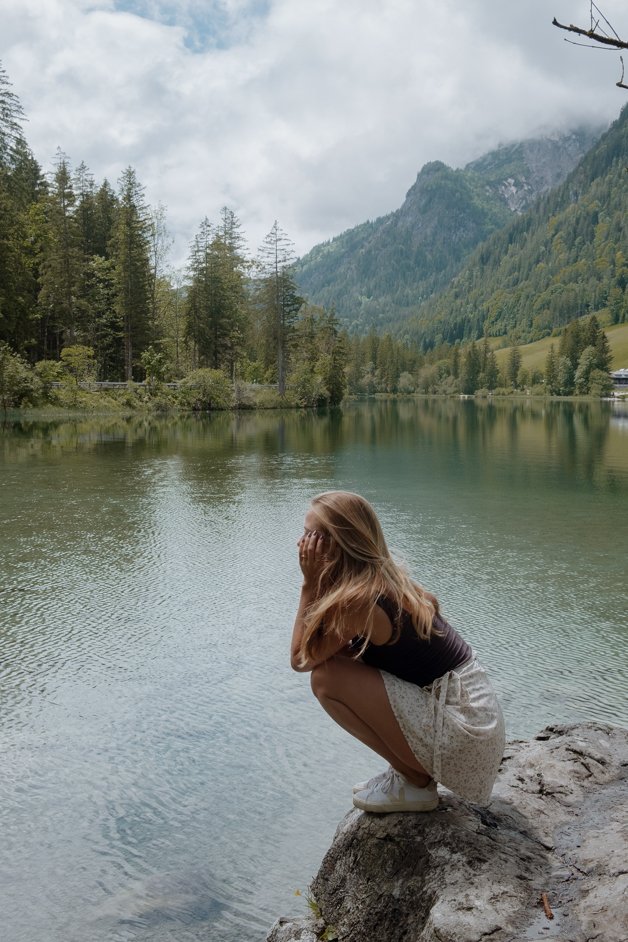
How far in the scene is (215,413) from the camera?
53.3 metres

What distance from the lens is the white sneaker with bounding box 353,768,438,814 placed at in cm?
304

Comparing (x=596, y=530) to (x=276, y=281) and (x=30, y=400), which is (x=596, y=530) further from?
(x=276, y=281)

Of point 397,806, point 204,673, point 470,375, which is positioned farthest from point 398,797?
point 470,375

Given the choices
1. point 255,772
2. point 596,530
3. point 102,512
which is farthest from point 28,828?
point 596,530

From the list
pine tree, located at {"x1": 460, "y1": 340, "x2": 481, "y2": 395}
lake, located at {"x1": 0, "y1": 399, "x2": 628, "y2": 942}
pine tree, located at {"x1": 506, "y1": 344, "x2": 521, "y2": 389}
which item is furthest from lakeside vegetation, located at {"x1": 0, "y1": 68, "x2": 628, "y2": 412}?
pine tree, located at {"x1": 506, "y1": 344, "x2": 521, "y2": 389}

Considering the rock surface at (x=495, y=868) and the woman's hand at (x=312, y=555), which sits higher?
the woman's hand at (x=312, y=555)

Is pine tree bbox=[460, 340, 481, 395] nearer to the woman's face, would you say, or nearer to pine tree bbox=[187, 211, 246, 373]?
pine tree bbox=[187, 211, 246, 373]

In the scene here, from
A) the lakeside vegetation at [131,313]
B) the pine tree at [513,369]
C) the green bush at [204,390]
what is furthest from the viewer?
the pine tree at [513,369]

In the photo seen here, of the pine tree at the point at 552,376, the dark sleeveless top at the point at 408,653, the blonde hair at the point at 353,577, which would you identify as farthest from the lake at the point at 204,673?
the pine tree at the point at 552,376

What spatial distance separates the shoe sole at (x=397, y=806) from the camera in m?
3.05

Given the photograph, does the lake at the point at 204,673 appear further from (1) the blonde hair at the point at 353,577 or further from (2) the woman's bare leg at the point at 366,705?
(1) the blonde hair at the point at 353,577

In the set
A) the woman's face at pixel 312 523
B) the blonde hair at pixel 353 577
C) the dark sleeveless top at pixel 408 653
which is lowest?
the dark sleeveless top at pixel 408 653

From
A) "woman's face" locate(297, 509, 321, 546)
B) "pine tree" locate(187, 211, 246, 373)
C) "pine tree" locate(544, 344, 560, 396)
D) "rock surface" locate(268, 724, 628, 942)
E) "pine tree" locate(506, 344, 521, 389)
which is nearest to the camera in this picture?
"rock surface" locate(268, 724, 628, 942)

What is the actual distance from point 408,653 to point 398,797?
1.97 ft
